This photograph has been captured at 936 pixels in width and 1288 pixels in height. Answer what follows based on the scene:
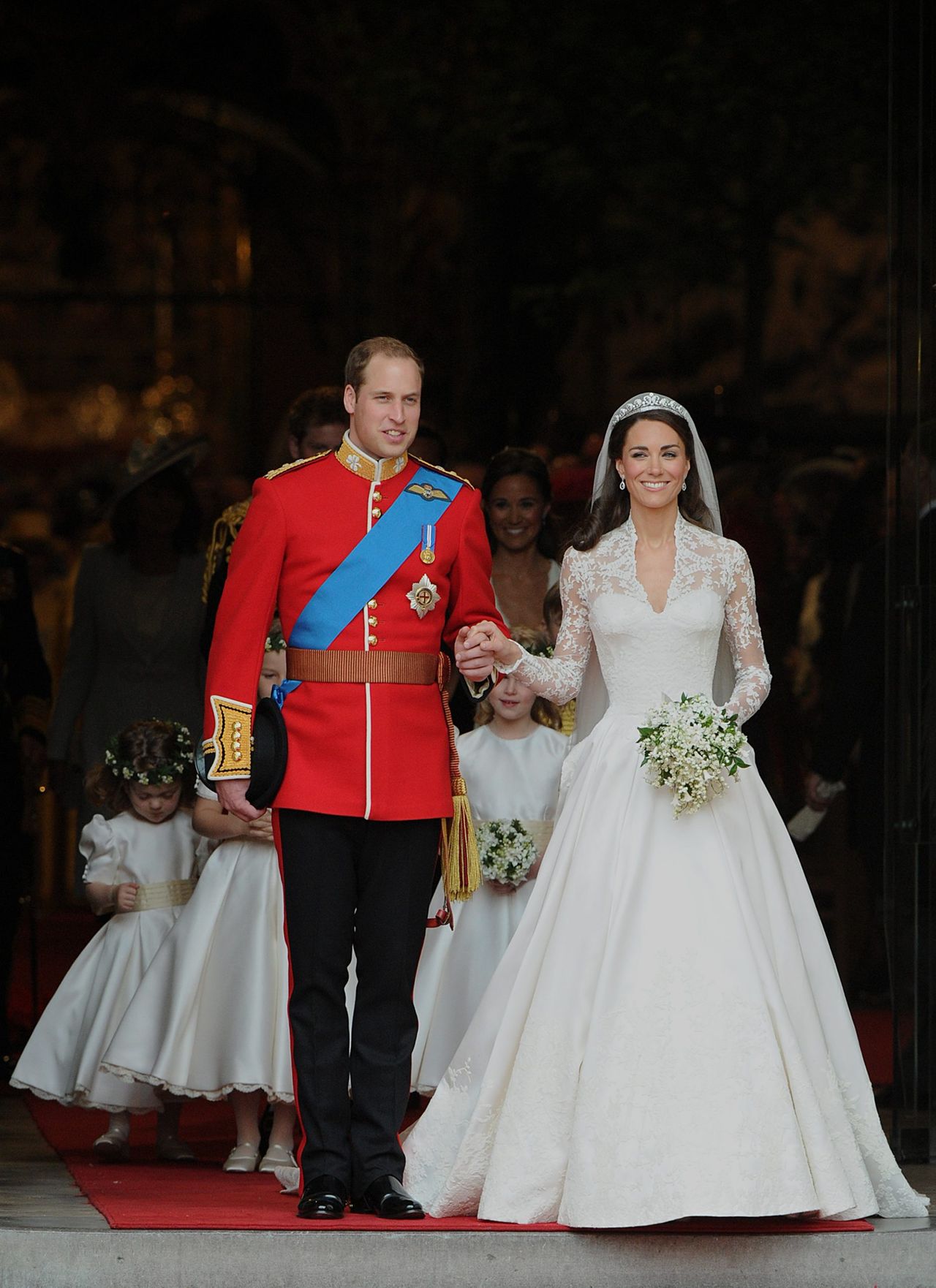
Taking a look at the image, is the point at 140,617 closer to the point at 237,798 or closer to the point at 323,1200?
the point at 237,798

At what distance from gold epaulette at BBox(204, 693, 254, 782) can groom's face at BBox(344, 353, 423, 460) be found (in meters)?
0.68

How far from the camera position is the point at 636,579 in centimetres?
Result: 536

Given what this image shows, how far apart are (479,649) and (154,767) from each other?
1687 millimetres

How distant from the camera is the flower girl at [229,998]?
5.91 meters

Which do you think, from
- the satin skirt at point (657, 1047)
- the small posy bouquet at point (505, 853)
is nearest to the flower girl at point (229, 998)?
the small posy bouquet at point (505, 853)

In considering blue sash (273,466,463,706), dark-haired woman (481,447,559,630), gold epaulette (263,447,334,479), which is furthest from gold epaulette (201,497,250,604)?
blue sash (273,466,463,706)

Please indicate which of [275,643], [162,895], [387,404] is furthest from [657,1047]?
[162,895]

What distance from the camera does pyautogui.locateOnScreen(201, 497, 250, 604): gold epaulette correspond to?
6680mm

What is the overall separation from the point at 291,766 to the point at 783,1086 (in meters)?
1.28

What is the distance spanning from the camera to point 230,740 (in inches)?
193

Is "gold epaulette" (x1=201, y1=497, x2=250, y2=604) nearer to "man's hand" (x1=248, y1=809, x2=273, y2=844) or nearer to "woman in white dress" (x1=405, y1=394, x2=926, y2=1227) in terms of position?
"man's hand" (x1=248, y1=809, x2=273, y2=844)

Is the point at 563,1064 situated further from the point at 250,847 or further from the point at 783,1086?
the point at 250,847

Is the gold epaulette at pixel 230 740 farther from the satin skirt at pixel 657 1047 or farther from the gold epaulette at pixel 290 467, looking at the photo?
the satin skirt at pixel 657 1047

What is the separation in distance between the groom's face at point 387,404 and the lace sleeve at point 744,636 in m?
0.89
